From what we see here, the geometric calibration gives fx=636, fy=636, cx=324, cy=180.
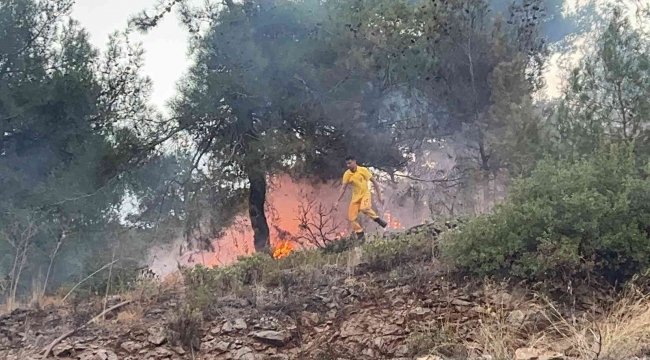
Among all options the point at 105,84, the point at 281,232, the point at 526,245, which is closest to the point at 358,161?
the point at 281,232

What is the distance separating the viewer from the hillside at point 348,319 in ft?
16.7

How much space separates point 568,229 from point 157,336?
410 cm

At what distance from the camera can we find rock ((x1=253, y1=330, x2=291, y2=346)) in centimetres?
595

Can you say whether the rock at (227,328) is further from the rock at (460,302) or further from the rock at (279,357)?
the rock at (460,302)

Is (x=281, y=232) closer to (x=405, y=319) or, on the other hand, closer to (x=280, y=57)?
(x=280, y=57)

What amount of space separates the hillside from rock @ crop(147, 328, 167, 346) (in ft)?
0.05

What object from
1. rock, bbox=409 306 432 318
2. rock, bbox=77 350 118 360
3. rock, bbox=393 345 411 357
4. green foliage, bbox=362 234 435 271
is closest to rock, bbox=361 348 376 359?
rock, bbox=393 345 411 357

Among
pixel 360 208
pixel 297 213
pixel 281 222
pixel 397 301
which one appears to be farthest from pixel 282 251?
pixel 397 301

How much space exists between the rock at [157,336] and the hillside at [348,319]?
1cm

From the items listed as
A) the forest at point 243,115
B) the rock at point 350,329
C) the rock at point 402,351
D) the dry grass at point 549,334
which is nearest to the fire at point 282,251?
the forest at point 243,115

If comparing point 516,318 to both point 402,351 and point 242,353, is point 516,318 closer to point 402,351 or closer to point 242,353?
point 402,351

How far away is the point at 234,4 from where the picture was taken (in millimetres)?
12656

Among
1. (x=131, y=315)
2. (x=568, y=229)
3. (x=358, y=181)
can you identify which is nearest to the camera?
(x=568, y=229)

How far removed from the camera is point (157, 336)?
6.12m
